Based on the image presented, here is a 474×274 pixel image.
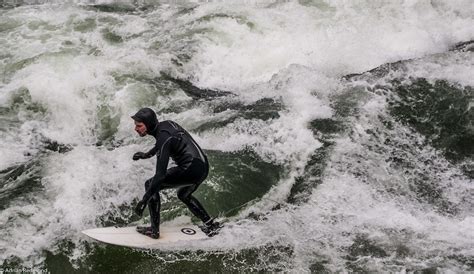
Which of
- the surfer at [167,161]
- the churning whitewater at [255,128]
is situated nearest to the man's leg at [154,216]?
the surfer at [167,161]

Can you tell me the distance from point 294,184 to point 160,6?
9.38 m

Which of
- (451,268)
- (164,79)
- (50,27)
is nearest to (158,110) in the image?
(164,79)

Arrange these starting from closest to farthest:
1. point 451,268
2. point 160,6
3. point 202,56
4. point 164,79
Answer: point 451,268, point 164,79, point 202,56, point 160,6

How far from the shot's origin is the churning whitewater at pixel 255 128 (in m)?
6.74

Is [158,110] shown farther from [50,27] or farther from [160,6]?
[160,6]

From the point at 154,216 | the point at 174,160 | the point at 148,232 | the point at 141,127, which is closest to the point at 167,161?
the point at 174,160

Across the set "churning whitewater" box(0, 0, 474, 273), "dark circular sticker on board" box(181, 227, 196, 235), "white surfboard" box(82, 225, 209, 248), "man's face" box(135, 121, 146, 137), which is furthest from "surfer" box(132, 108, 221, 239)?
"churning whitewater" box(0, 0, 474, 273)

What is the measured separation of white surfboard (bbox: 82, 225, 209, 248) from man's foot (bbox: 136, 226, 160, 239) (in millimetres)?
37

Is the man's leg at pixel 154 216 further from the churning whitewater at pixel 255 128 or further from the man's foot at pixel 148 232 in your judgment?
the churning whitewater at pixel 255 128

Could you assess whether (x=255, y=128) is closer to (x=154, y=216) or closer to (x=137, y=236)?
(x=154, y=216)

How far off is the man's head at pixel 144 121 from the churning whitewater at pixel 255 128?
1.63 meters

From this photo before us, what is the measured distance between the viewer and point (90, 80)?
10766 millimetres

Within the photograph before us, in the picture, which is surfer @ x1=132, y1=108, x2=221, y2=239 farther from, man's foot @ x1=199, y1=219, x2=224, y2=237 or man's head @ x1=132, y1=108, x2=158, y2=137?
man's foot @ x1=199, y1=219, x2=224, y2=237

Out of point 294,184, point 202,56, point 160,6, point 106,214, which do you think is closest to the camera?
point 106,214
